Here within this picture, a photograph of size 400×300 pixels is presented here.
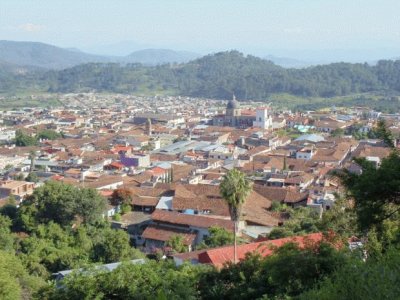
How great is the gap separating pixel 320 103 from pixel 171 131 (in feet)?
118

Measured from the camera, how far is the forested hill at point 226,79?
95.6 metres

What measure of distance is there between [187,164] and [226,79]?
7148 cm

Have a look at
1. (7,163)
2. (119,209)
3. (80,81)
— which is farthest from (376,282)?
(80,81)

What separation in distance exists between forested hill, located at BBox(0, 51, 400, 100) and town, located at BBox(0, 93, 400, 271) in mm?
24985

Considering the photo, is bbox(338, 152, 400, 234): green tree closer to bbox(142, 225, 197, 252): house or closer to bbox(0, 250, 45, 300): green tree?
bbox(0, 250, 45, 300): green tree

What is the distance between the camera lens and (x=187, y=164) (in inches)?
1359

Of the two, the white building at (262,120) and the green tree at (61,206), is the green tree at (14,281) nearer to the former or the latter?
the green tree at (61,206)

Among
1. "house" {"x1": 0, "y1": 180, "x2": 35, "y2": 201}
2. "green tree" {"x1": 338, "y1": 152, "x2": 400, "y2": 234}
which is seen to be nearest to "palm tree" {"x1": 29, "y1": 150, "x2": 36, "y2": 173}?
"house" {"x1": 0, "y1": 180, "x2": 35, "y2": 201}

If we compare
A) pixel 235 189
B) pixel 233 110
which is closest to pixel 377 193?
pixel 235 189

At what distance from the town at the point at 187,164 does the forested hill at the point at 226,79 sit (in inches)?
984

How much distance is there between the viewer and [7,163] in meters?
36.8

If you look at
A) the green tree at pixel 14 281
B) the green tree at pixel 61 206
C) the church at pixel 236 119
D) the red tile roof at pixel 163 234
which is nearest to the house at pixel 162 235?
the red tile roof at pixel 163 234

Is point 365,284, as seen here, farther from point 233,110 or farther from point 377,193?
point 233,110

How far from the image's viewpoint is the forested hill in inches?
3762
